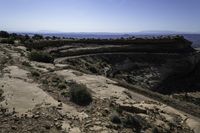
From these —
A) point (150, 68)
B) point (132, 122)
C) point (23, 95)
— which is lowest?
point (150, 68)

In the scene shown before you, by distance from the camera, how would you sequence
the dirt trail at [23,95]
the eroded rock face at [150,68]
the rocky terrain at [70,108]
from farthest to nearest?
the eroded rock face at [150,68]
the dirt trail at [23,95]
the rocky terrain at [70,108]

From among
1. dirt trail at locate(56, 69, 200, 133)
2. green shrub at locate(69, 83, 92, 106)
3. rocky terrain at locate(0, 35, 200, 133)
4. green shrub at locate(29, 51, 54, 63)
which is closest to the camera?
rocky terrain at locate(0, 35, 200, 133)

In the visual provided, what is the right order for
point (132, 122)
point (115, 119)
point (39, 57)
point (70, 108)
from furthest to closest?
1. point (39, 57)
2. point (70, 108)
3. point (132, 122)
4. point (115, 119)

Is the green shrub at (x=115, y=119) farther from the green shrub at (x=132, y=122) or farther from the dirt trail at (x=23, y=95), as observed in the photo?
the dirt trail at (x=23, y=95)

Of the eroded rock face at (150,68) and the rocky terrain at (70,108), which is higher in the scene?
the rocky terrain at (70,108)

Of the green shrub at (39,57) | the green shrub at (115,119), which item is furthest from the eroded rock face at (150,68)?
the green shrub at (115,119)

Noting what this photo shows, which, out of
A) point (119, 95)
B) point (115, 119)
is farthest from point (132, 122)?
point (119, 95)

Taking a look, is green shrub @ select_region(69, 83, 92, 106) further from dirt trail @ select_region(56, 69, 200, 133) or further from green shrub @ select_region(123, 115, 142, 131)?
green shrub @ select_region(123, 115, 142, 131)

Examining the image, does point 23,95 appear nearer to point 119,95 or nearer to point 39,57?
point 119,95

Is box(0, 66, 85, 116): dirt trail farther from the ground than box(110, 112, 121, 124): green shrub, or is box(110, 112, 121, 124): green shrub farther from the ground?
box(0, 66, 85, 116): dirt trail

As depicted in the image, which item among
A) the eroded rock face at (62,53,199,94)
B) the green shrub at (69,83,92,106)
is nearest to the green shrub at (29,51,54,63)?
the eroded rock face at (62,53,199,94)

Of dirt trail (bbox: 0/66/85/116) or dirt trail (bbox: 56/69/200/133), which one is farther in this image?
dirt trail (bbox: 56/69/200/133)

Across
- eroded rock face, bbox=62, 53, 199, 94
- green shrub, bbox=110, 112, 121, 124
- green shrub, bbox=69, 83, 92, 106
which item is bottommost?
eroded rock face, bbox=62, 53, 199, 94

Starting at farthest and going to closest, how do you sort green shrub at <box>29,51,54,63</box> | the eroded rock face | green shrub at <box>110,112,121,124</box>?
the eroded rock face < green shrub at <box>29,51,54,63</box> < green shrub at <box>110,112,121,124</box>
